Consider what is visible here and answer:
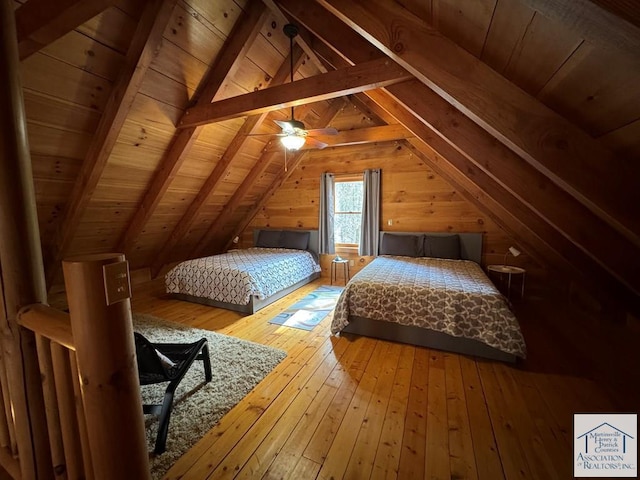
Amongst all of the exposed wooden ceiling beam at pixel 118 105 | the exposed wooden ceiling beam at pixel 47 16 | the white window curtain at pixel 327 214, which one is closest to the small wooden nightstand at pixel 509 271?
the white window curtain at pixel 327 214

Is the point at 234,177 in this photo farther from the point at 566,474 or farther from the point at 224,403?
the point at 566,474

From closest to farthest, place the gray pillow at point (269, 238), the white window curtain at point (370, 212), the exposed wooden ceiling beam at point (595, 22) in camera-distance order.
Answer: the exposed wooden ceiling beam at point (595, 22) < the white window curtain at point (370, 212) < the gray pillow at point (269, 238)

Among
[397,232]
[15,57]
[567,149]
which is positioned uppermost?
[15,57]

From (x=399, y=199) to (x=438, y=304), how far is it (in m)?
2.39

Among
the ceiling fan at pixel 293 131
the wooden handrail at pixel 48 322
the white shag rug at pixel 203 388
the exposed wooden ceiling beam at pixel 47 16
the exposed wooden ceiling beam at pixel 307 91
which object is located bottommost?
the white shag rug at pixel 203 388

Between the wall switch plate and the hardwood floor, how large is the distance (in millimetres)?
1132

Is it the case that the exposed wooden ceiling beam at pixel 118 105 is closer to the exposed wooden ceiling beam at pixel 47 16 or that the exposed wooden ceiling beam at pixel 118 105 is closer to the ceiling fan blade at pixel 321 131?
the exposed wooden ceiling beam at pixel 47 16

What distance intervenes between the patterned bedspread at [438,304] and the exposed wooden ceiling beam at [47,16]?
276 centimetres

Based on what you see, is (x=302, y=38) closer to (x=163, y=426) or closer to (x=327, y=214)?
(x=327, y=214)

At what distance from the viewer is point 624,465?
→ 4.42 feet

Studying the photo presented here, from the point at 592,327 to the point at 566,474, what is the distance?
2.38 m

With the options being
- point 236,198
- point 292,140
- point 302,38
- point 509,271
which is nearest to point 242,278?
point 236,198

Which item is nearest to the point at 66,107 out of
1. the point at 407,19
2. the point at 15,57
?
the point at 15,57

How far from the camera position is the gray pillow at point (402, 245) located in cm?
411
